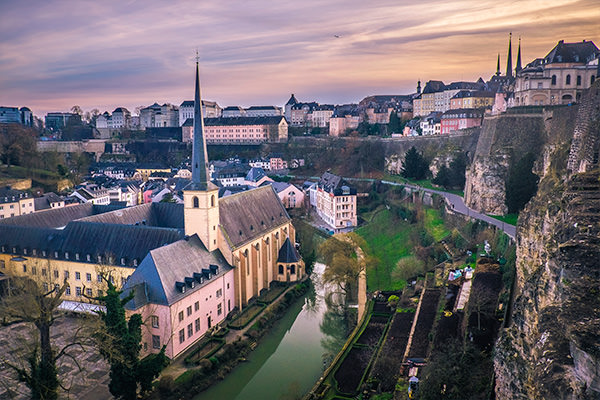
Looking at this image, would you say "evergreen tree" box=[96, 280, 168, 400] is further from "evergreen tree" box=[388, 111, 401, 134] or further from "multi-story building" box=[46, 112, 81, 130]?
"multi-story building" box=[46, 112, 81, 130]

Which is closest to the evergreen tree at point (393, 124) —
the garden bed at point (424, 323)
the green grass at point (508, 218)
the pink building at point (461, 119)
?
the pink building at point (461, 119)

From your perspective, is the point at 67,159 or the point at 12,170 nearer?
the point at 12,170

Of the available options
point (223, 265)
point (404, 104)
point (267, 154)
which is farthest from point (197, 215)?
point (404, 104)

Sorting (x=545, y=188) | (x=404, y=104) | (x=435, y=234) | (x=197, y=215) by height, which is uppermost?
(x=404, y=104)

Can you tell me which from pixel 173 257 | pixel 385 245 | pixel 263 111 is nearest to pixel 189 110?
pixel 263 111

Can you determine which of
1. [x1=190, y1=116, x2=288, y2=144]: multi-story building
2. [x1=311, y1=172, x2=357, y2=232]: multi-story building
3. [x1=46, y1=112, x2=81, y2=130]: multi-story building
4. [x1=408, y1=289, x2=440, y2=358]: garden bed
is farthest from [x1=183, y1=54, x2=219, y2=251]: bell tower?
[x1=46, y1=112, x2=81, y2=130]: multi-story building

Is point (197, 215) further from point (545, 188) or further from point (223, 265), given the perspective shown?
point (545, 188)

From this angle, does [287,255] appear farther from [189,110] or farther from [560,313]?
[189,110]
